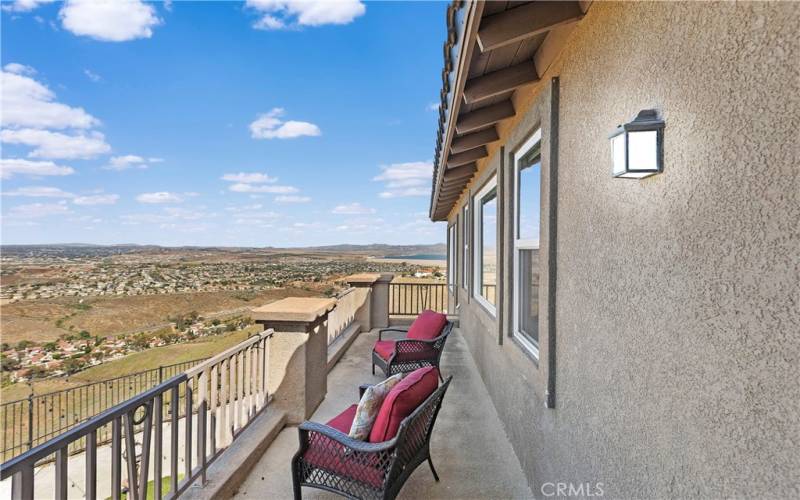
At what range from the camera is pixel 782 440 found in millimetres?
884

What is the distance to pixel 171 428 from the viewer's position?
8.78 feet

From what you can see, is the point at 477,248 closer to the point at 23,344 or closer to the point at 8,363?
the point at 8,363

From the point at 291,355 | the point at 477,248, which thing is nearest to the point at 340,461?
the point at 291,355

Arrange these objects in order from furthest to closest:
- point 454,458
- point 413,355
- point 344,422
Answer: point 413,355 → point 454,458 → point 344,422

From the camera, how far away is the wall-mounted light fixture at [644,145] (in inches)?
53.1

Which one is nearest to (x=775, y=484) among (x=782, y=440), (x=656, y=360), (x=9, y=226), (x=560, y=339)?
(x=782, y=440)

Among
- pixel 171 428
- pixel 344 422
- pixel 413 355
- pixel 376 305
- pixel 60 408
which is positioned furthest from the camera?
pixel 376 305

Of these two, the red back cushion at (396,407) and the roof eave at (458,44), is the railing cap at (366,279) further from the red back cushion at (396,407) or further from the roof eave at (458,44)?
the red back cushion at (396,407)

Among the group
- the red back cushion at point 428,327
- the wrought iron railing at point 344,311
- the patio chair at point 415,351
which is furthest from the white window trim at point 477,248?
the wrought iron railing at point 344,311

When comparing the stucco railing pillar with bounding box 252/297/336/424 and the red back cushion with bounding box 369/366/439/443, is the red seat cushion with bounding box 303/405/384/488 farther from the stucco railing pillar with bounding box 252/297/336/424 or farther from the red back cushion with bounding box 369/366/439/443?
the stucco railing pillar with bounding box 252/297/336/424

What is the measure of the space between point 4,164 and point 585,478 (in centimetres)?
4815

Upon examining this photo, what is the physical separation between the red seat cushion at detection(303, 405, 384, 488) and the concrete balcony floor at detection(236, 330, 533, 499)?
52 cm

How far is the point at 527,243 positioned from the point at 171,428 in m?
2.88

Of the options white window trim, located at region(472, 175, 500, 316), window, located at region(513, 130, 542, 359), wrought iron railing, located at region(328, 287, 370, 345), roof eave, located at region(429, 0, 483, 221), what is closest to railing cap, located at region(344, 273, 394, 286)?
wrought iron railing, located at region(328, 287, 370, 345)
